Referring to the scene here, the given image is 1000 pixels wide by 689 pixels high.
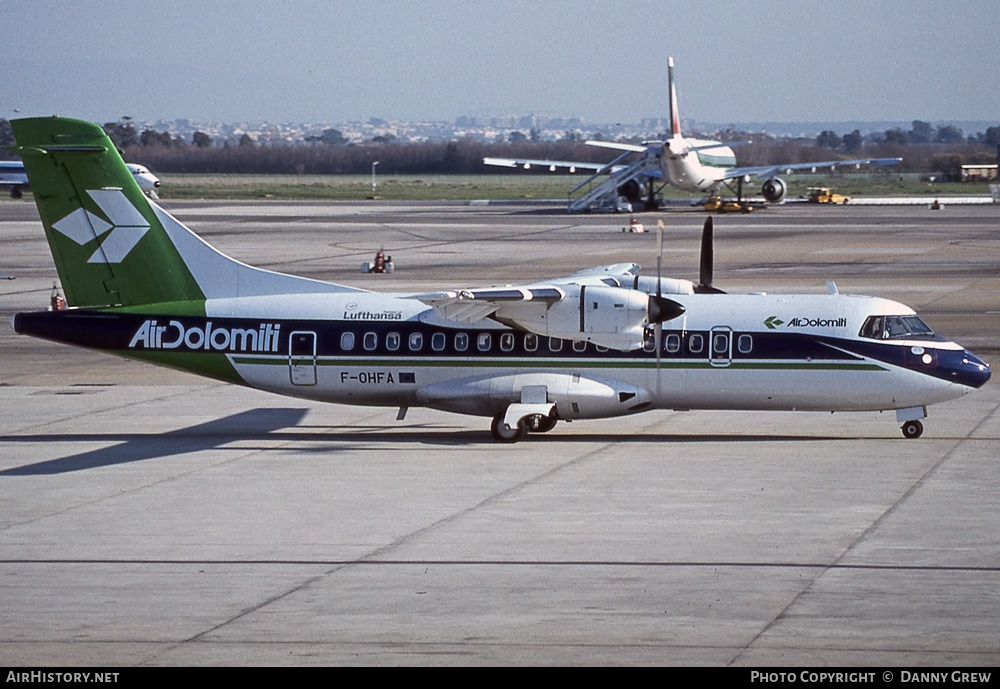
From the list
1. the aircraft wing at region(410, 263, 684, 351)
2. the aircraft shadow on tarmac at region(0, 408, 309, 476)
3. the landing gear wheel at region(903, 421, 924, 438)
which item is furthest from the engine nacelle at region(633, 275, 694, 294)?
the aircraft shadow on tarmac at region(0, 408, 309, 476)

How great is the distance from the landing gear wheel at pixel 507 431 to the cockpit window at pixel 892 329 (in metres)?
6.35

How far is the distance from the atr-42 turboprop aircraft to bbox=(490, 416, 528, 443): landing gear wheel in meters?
0.03

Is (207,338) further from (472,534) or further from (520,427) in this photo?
(472,534)

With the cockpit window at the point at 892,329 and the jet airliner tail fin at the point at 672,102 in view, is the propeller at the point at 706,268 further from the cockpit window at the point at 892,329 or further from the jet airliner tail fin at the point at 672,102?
the jet airliner tail fin at the point at 672,102

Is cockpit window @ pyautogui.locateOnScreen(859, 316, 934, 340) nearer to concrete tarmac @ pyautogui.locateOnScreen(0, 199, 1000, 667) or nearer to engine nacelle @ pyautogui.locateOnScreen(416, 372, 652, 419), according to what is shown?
concrete tarmac @ pyautogui.locateOnScreen(0, 199, 1000, 667)

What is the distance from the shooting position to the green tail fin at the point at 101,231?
80.7ft

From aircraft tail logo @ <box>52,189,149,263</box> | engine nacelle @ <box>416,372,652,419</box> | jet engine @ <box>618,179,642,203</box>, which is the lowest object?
engine nacelle @ <box>416,372,652,419</box>

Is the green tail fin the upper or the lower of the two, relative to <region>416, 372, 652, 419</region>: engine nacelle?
upper

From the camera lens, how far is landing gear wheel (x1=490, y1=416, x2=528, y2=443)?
24.1m

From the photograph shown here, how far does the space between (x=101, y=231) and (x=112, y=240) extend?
263 mm
